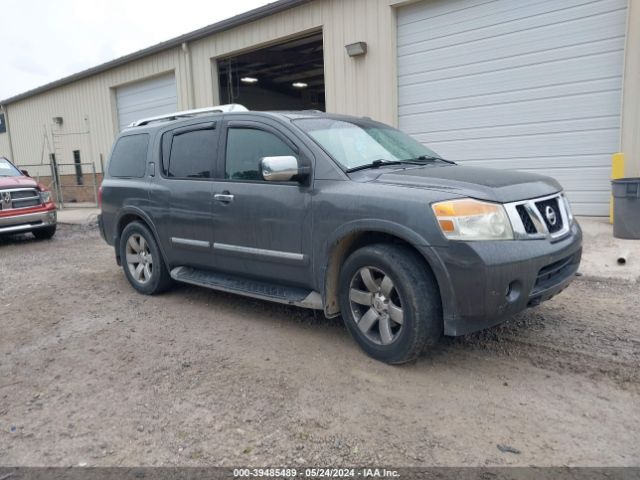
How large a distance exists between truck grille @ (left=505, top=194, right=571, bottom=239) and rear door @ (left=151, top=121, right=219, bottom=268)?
106 inches

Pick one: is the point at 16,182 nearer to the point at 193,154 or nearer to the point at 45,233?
the point at 45,233

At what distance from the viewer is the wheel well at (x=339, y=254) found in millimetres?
3775

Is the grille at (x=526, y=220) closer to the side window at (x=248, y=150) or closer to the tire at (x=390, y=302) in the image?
the tire at (x=390, y=302)

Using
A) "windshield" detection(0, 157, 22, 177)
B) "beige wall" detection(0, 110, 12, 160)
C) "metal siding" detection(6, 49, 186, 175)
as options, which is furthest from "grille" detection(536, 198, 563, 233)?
"beige wall" detection(0, 110, 12, 160)

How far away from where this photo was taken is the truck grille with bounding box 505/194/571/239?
11.0 feet

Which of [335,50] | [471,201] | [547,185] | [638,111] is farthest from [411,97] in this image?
[471,201]

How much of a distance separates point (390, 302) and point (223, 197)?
75.3 inches

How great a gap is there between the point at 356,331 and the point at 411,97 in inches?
280

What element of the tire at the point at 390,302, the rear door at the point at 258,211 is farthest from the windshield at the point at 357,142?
the tire at the point at 390,302

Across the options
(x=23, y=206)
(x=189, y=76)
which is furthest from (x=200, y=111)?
(x=189, y=76)

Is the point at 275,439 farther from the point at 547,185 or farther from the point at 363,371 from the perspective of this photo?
the point at 547,185

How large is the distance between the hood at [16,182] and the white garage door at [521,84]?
7.34m

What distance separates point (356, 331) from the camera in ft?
12.5

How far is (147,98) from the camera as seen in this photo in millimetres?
15992
